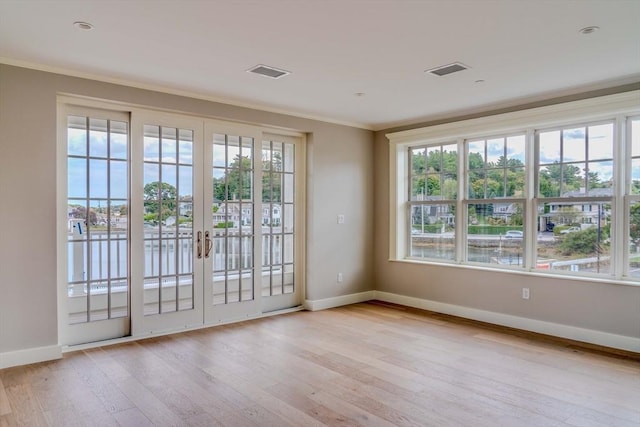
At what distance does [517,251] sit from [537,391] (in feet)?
7.04

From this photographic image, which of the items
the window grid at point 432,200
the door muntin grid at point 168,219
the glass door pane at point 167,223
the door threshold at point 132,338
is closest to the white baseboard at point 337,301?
the door threshold at point 132,338

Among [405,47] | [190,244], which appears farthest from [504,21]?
[190,244]

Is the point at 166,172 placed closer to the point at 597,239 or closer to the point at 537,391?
the point at 537,391

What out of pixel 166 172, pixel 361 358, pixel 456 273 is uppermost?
pixel 166 172

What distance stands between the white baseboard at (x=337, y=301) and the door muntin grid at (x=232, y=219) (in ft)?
2.83

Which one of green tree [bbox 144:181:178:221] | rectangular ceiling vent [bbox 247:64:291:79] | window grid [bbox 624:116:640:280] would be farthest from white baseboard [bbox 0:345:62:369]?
window grid [bbox 624:116:640:280]

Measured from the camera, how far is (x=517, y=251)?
4.91 m

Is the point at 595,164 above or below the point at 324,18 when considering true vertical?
below

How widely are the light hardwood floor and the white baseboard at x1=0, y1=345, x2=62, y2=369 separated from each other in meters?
0.10

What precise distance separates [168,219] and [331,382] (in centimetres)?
245

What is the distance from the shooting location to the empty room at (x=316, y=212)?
2822 millimetres

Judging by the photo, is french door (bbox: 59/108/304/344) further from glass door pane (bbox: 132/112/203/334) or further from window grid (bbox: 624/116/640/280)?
window grid (bbox: 624/116/640/280)

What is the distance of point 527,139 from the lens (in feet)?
15.7

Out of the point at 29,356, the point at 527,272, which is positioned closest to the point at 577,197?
the point at 527,272
